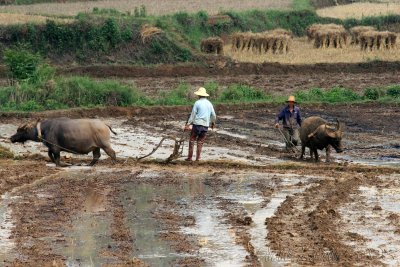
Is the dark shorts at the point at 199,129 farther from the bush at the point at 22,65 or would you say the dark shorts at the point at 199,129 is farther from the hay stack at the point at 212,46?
the hay stack at the point at 212,46

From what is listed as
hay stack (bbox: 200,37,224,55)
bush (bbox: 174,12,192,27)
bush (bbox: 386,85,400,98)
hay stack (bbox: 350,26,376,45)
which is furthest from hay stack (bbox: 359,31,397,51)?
bush (bbox: 386,85,400,98)

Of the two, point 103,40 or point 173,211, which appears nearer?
point 173,211

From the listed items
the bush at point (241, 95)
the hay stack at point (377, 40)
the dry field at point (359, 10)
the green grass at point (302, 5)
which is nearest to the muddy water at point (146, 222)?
the bush at point (241, 95)

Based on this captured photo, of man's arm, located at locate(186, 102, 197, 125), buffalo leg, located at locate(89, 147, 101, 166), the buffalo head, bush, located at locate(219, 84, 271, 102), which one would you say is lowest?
bush, located at locate(219, 84, 271, 102)

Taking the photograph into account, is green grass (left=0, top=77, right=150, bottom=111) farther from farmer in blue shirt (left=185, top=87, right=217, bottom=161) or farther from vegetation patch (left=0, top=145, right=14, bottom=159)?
farmer in blue shirt (left=185, top=87, right=217, bottom=161)

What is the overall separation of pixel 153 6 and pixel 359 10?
602 inches

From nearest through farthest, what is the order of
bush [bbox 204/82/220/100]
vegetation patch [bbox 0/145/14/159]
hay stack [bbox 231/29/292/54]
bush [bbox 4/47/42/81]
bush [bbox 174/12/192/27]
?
1. vegetation patch [bbox 0/145/14/159]
2. bush [bbox 4/47/42/81]
3. bush [bbox 204/82/220/100]
4. hay stack [bbox 231/29/292/54]
5. bush [bbox 174/12/192/27]

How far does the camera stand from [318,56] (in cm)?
4822

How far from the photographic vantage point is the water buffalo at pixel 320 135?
21.5m

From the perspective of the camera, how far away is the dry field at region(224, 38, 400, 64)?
45.9m

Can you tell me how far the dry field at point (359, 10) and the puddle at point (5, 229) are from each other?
51.1 metres

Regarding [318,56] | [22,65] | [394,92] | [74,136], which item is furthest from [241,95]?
[318,56]

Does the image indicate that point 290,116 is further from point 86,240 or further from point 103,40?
point 103,40

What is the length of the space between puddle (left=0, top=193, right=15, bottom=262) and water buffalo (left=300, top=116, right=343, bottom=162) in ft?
23.8
